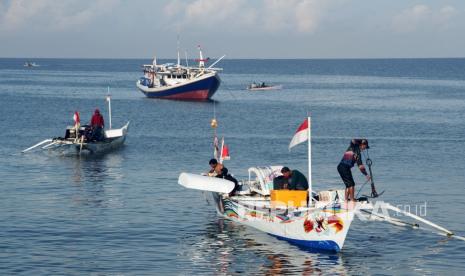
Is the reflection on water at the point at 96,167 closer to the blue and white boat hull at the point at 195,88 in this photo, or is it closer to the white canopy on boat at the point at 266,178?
the white canopy on boat at the point at 266,178

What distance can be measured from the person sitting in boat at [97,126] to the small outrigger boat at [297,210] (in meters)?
21.5

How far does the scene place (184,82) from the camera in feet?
372

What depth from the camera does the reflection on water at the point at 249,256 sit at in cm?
2658

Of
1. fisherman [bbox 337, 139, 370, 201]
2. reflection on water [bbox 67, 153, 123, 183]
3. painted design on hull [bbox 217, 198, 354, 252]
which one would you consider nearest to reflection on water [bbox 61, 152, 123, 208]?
reflection on water [bbox 67, 153, 123, 183]

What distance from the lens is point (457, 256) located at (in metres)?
27.9

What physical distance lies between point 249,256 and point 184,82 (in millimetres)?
86324

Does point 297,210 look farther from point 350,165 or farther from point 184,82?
point 184,82

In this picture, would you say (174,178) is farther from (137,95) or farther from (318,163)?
(137,95)

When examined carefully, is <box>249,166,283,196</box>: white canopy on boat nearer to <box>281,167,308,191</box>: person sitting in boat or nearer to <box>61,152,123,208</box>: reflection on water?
<box>281,167,308,191</box>: person sitting in boat

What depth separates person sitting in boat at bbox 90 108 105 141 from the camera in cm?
5388

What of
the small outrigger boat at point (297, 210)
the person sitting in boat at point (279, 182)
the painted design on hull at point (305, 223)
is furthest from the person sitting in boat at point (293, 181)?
the painted design on hull at point (305, 223)

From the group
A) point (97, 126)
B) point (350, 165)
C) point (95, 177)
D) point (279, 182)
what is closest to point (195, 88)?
point (97, 126)

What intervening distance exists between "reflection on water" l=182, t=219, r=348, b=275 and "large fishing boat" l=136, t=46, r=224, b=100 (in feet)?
261

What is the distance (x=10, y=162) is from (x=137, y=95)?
8253 cm
